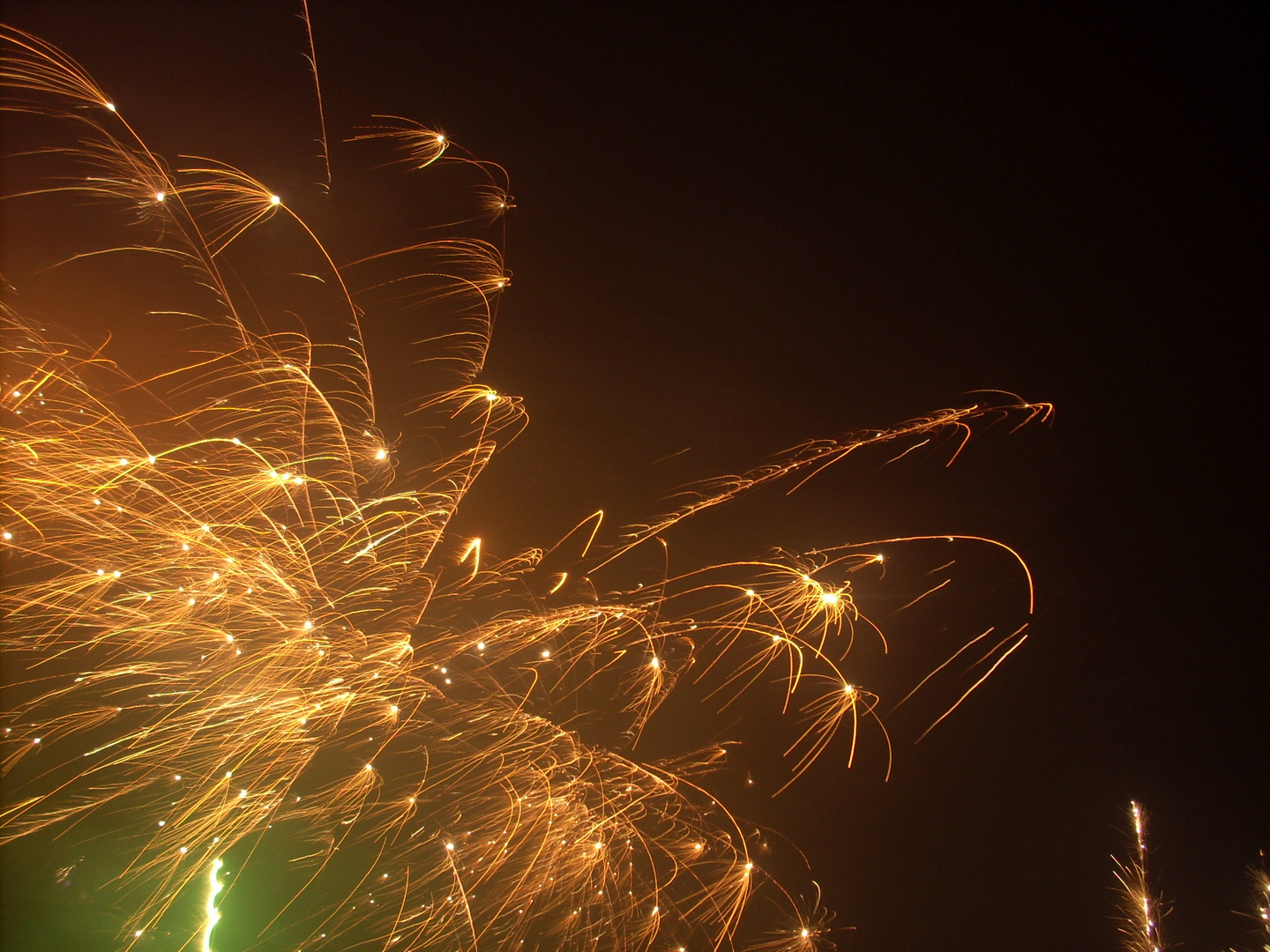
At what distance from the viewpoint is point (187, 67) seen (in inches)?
86.9

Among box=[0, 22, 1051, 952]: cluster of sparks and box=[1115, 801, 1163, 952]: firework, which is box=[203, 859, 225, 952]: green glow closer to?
box=[0, 22, 1051, 952]: cluster of sparks

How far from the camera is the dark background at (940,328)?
7.57ft

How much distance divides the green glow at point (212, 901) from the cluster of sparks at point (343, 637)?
11 millimetres

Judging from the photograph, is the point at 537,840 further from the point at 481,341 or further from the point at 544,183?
the point at 544,183

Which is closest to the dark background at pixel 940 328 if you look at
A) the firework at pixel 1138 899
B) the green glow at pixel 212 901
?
the firework at pixel 1138 899

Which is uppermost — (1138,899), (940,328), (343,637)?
(940,328)

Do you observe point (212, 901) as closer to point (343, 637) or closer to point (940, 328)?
point (343, 637)

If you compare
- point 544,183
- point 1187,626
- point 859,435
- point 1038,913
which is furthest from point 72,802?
point 1187,626

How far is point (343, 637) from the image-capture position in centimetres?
245

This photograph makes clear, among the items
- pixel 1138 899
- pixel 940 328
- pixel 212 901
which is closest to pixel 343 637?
pixel 212 901

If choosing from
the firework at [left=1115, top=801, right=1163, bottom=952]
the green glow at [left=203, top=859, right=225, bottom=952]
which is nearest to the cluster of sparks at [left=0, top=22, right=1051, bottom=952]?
the green glow at [left=203, top=859, right=225, bottom=952]

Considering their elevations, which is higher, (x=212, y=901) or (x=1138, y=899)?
(x=1138, y=899)

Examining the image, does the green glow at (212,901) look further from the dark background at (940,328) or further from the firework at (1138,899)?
the firework at (1138,899)

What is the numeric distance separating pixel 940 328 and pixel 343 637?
2.53m
